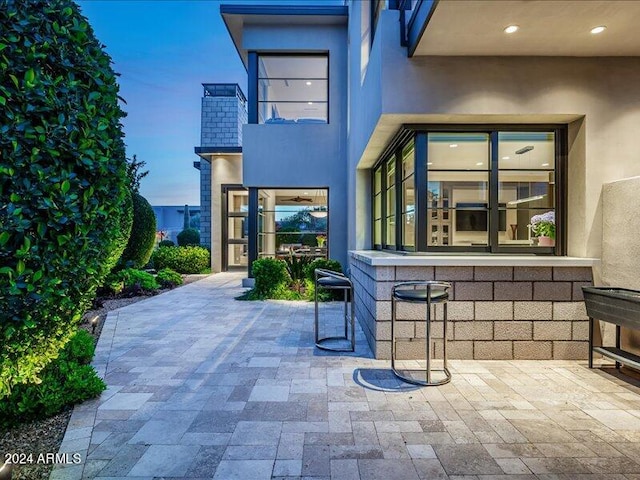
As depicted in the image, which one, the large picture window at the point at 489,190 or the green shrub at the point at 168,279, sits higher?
the large picture window at the point at 489,190

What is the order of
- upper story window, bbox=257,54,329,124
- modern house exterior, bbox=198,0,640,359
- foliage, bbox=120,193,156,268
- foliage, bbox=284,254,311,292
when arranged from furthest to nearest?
upper story window, bbox=257,54,329,124, foliage, bbox=120,193,156,268, foliage, bbox=284,254,311,292, modern house exterior, bbox=198,0,640,359

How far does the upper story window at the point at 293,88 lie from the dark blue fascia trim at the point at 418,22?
468 cm

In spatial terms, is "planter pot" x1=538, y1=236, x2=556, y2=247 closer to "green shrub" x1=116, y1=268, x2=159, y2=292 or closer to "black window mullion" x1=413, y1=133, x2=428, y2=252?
"black window mullion" x1=413, y1=133, x2=428, y2=252

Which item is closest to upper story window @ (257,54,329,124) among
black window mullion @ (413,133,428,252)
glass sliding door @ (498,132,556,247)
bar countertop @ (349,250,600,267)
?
black window mullion @ (413,133,428,252)

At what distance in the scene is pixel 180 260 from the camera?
1069 cm

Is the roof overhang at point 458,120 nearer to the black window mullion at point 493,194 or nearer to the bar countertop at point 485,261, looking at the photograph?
the black window mullion at point 493,194


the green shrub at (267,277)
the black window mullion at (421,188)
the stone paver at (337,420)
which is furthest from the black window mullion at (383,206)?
the stone paver at (337,420)

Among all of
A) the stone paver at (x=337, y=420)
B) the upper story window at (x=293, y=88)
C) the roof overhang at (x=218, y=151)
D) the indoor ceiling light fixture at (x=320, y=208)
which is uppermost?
the upper story window at (x=293, y=88)

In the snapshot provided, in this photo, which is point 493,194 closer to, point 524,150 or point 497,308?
point 524,150

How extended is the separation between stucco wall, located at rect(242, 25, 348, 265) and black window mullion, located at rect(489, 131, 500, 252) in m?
4.25

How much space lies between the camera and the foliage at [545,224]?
371cm

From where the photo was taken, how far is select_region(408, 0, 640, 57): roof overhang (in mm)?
2652

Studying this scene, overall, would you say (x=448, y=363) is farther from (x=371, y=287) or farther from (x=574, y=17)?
(x=574, y=17)

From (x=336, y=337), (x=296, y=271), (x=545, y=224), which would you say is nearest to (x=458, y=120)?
(x=545, y=224)
